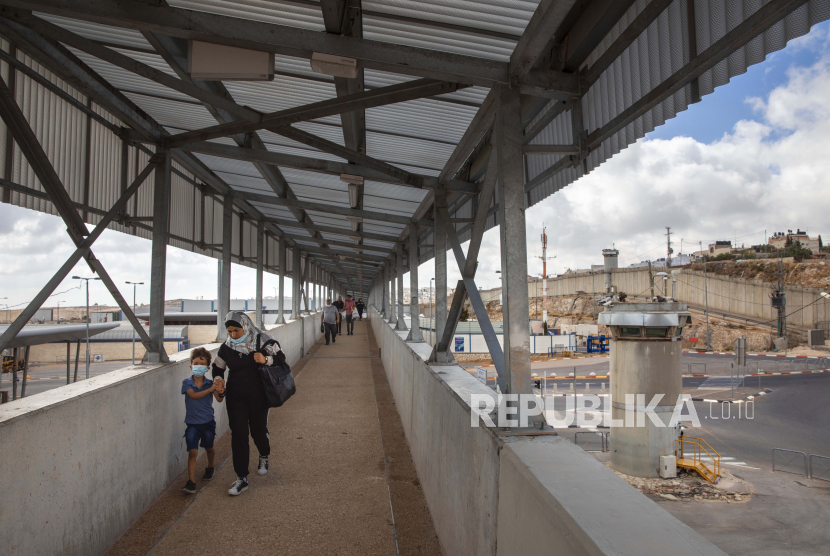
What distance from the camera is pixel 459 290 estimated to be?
194 inches

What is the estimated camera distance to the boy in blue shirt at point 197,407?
503 cm

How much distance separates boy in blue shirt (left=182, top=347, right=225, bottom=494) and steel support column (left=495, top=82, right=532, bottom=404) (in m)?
3.08

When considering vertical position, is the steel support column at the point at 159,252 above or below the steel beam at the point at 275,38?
below

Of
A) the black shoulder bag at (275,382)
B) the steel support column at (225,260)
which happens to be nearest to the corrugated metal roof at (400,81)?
the steel support column at (225,260)

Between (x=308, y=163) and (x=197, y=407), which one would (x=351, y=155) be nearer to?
(x=308, y=163)

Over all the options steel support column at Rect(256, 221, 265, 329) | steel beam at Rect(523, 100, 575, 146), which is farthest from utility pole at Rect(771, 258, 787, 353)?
steel beam at Rect(523, 100, 575, 146)

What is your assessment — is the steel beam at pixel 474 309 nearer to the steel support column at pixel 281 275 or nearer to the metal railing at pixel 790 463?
the steel support column at pixel 281 275

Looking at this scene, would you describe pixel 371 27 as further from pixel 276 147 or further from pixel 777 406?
pixel 777 406

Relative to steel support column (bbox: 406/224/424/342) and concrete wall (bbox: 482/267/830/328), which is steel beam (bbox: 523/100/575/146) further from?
concrete wall (bbox: 482/267/830/328)

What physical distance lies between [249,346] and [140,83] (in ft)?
9.24

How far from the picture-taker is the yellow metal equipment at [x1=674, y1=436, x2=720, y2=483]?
19.8 metres

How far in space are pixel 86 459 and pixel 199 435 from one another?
1.51m

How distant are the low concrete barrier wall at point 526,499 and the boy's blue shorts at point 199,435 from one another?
2312 mm

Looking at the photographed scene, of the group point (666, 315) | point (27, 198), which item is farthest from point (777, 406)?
point (27, 198)
